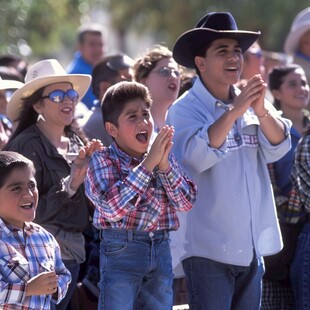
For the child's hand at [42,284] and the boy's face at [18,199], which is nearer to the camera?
the child's hand at [42,284]

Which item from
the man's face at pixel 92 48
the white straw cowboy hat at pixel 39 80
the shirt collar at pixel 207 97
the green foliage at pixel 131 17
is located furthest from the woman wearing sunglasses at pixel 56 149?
the green foliage at pixel 131 17

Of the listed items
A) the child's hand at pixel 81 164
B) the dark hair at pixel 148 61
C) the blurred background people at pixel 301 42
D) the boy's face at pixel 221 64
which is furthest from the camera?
the blurred background people at pixel 301 42

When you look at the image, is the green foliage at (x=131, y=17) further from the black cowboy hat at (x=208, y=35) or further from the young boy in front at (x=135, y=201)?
the young boy in front at (x=135, y=201)

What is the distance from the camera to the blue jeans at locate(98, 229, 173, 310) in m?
5.41

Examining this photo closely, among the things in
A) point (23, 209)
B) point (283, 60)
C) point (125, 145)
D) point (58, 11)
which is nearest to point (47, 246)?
point (23, 209)

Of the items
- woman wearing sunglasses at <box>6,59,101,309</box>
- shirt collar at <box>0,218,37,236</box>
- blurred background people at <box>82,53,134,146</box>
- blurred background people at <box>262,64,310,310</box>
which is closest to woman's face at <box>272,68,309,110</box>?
blurred background people at <box>262,64,310,310</box>

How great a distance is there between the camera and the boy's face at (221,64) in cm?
606

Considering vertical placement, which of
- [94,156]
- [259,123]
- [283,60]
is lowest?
[94,156]

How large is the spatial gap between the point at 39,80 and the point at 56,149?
0.53 meters

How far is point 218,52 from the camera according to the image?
613cm

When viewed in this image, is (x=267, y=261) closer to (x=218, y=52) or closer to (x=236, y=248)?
(x=236, y=248)

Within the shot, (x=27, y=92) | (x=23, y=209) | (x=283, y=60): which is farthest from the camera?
(x=283, y=60)

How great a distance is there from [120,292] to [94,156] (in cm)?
78

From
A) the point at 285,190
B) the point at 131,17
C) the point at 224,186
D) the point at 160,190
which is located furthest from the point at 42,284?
the point at 131,17
